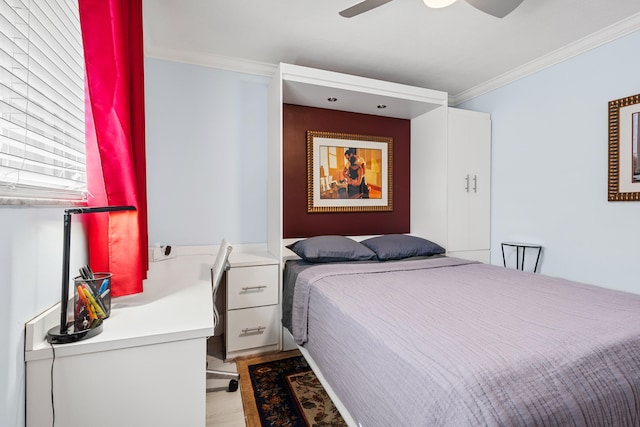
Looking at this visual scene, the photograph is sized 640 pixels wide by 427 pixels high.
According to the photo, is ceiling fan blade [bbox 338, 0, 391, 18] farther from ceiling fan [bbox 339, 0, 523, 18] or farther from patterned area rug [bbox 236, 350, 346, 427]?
patterned area rug [bbox 236, 350, 346, 427]

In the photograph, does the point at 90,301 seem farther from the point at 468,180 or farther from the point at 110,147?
the point at 468,180

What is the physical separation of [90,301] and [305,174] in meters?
2.14

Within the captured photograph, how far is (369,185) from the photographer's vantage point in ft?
10.5

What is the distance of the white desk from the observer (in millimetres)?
875

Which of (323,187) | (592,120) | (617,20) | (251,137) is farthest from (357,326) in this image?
(617,20)

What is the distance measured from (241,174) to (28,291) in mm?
1950

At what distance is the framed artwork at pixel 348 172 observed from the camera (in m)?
2.96

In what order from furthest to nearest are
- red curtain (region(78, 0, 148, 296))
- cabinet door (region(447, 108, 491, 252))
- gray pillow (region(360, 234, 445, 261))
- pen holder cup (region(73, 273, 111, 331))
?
cabinet door (region(447, 108, 491, 252)) → gray pillow (region(360, 234, 445, 261)) → red curtain (region(78, 0, 148, 296)) → pen holder cup (region(73, 273, 111, 331))

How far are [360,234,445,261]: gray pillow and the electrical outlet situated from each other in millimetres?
1650

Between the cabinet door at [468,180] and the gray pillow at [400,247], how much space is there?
0.28m

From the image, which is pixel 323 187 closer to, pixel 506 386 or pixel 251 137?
pixel 251 137

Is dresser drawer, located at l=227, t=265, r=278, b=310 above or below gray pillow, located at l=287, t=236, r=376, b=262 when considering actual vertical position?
below

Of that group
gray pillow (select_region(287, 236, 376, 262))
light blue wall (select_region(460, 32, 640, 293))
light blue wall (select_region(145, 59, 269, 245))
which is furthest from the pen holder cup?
light blue wall (select_region(460, 32, 640, 293))

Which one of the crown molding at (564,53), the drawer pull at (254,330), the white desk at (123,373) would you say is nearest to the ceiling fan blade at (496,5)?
the crown molding at (564,53)
